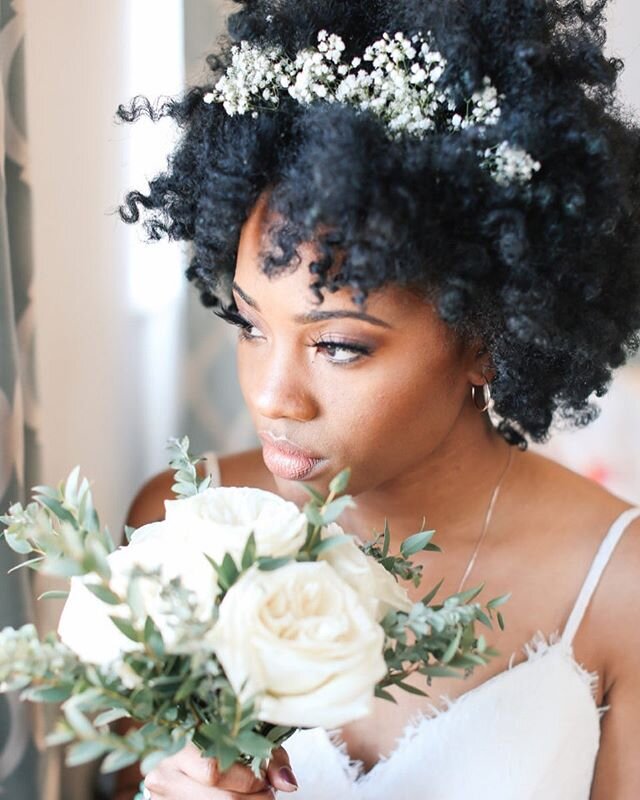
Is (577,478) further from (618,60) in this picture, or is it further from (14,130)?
(14,130)

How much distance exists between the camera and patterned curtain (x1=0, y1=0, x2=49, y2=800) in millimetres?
1144

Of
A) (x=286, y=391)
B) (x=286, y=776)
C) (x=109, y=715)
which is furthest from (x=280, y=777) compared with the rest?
(x=286, y=391)

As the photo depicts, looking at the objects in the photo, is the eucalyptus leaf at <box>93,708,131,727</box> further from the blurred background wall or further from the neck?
the neck

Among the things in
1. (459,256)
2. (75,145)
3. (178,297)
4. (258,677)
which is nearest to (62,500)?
(258,677)

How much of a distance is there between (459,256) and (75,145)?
28.5 inches

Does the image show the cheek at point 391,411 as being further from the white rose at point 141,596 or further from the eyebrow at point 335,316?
the white rose at point 141,596

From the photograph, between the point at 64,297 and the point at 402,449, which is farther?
the point at 64,297

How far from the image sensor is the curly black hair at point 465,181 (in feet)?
3.23

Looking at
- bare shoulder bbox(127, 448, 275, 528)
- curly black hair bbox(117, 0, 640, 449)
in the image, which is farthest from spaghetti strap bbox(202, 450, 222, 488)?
curly black hair bbox(117, 0, 640, 449)

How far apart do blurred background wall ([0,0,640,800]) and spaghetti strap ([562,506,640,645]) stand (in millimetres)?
566

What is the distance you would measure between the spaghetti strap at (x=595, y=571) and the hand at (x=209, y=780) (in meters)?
0.53

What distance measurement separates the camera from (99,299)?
1.61 meters

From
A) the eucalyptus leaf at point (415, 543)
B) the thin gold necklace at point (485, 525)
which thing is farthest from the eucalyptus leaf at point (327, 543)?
the thin gold necklace at point (485, 525)

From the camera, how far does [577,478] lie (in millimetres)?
1505
